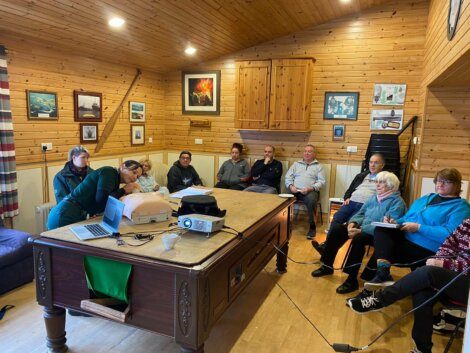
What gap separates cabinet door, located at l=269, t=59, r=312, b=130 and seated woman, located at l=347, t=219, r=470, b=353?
3.05 metres

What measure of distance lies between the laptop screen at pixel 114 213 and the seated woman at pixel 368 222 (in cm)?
201

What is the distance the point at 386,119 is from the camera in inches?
195

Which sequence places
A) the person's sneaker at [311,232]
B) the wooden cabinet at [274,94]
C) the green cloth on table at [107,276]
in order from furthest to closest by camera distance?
the wooden cabinet at [274,94] < the person's sneaker at [311,232] < the green cloth on table at [107,276]

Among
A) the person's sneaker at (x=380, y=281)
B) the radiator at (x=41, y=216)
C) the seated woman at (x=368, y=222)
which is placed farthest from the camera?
the radiator at (x=41, y=216)

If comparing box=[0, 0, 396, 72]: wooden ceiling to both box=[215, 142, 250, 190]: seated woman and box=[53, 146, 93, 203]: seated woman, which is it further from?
box=[215, 142, 250, 190]: seated woman

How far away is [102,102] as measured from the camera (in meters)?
4.85

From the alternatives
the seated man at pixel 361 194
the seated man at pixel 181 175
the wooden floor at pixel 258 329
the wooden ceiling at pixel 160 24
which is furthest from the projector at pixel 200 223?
the seated man at pixel 181 175

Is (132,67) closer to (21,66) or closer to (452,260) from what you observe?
(21,66)

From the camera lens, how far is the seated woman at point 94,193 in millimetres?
2303

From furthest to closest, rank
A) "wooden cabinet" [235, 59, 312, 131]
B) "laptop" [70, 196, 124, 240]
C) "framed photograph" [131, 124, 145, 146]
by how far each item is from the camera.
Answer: "framed photograph" [131, 124, 145, 146] < "wooden cabinet" [235, 59, 312, 131] < "laptop" [70, 196, 124, 240]

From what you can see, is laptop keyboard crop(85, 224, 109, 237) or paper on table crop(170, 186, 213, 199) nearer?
laptop keyboard crop(85, 224, 109, 237)

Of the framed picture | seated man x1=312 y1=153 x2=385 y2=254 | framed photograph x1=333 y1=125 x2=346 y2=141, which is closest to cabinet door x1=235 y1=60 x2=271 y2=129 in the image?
the framed picture

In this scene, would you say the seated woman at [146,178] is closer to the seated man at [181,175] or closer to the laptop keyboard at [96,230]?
the seated man at [181,175]

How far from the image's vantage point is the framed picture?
508 centimetres
